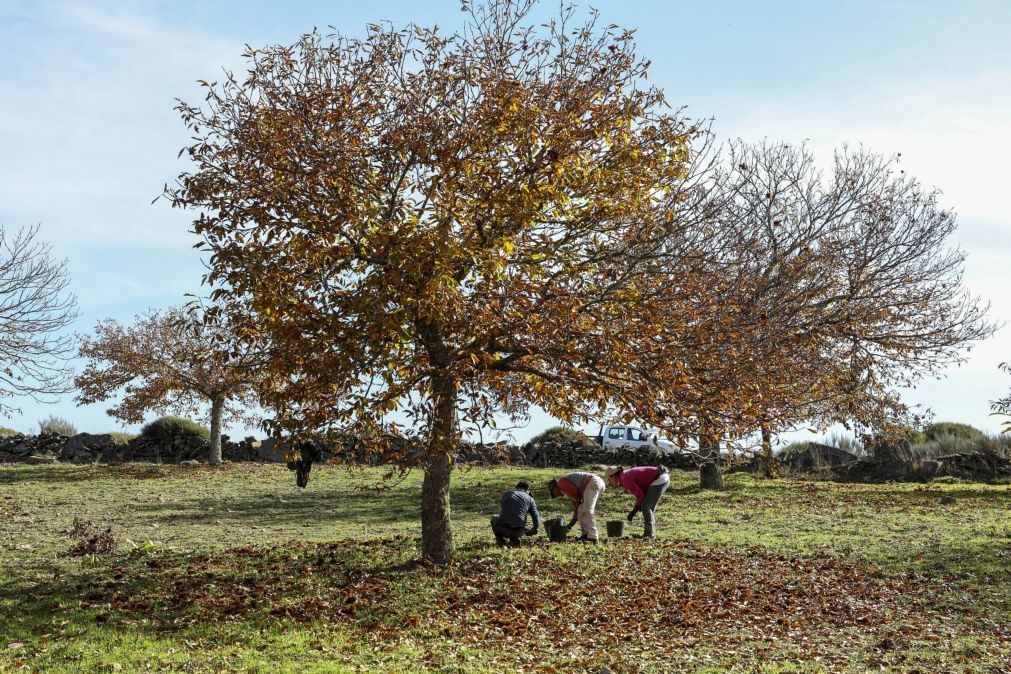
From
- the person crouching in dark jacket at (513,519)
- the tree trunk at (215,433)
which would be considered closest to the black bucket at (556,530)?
the person crouching in dark jacket at (513,519)

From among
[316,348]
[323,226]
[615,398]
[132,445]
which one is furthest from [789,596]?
[132,445]

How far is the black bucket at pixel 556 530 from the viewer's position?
15.4 m

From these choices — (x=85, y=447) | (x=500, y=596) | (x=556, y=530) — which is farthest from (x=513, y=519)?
(x=85, y=447)

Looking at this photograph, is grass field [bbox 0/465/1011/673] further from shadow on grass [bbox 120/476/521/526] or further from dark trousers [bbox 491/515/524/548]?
dark trousers [bbox 491/515/524/548]

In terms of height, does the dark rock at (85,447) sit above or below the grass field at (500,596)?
above

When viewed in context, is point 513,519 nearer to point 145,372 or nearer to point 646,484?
point 646,484

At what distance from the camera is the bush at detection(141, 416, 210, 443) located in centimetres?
3641

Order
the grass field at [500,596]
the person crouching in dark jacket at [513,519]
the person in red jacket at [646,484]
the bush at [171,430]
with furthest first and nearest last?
the bush at [171,430]
the person in red jacket at [646,484]
the person crouching in dark jacket at [513,519]
the grass field at [500,596]

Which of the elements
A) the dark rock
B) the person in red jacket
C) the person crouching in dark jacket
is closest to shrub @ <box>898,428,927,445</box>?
the person in red jacket

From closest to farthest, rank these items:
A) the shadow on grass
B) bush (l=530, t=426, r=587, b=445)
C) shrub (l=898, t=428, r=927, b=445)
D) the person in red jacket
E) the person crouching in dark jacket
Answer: the person crouching in dark jacket, the person in red jacket, the shadow on grass, shrub (l=898, t=428, r=927, b=445), bush (l=530, t=426, r=587, b=445)

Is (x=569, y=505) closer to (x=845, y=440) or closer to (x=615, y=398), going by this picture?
(x=615, y=398)

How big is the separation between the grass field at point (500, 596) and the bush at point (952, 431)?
1432cm

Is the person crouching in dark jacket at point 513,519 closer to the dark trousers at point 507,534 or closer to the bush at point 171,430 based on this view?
the dark trousers at point 507,534

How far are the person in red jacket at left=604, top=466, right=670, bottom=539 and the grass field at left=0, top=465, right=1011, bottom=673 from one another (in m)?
0.60
